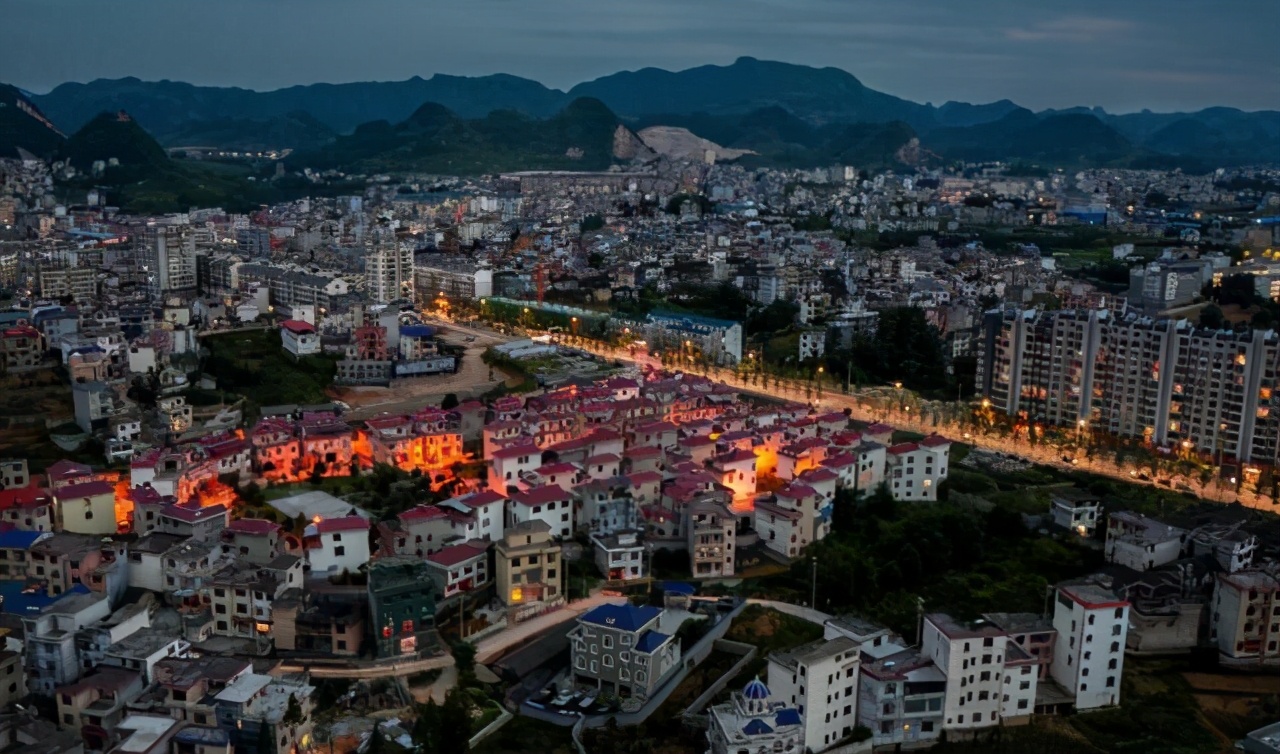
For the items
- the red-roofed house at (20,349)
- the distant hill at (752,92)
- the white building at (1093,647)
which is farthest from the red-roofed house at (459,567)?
the distant hill at (752,92)

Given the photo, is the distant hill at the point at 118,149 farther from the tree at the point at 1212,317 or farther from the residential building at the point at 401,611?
the residential building at the point at 401,611

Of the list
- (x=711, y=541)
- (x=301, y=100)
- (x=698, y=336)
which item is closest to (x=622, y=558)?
(x=711, y=541)

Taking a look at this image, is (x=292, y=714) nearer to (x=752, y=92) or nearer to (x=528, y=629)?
(x=528, y=629)

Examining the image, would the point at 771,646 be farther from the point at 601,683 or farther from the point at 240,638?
the point at 240,638

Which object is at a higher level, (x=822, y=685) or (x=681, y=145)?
(x=681, y=145)

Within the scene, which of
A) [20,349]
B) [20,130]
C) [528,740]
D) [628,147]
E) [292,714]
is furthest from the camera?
[628,147]

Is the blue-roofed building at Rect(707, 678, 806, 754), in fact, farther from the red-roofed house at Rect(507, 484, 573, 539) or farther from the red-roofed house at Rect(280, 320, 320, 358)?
the red-roofed house at Rect(280, 320, 320, 358)

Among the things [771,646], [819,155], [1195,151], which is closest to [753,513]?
[771,646]
